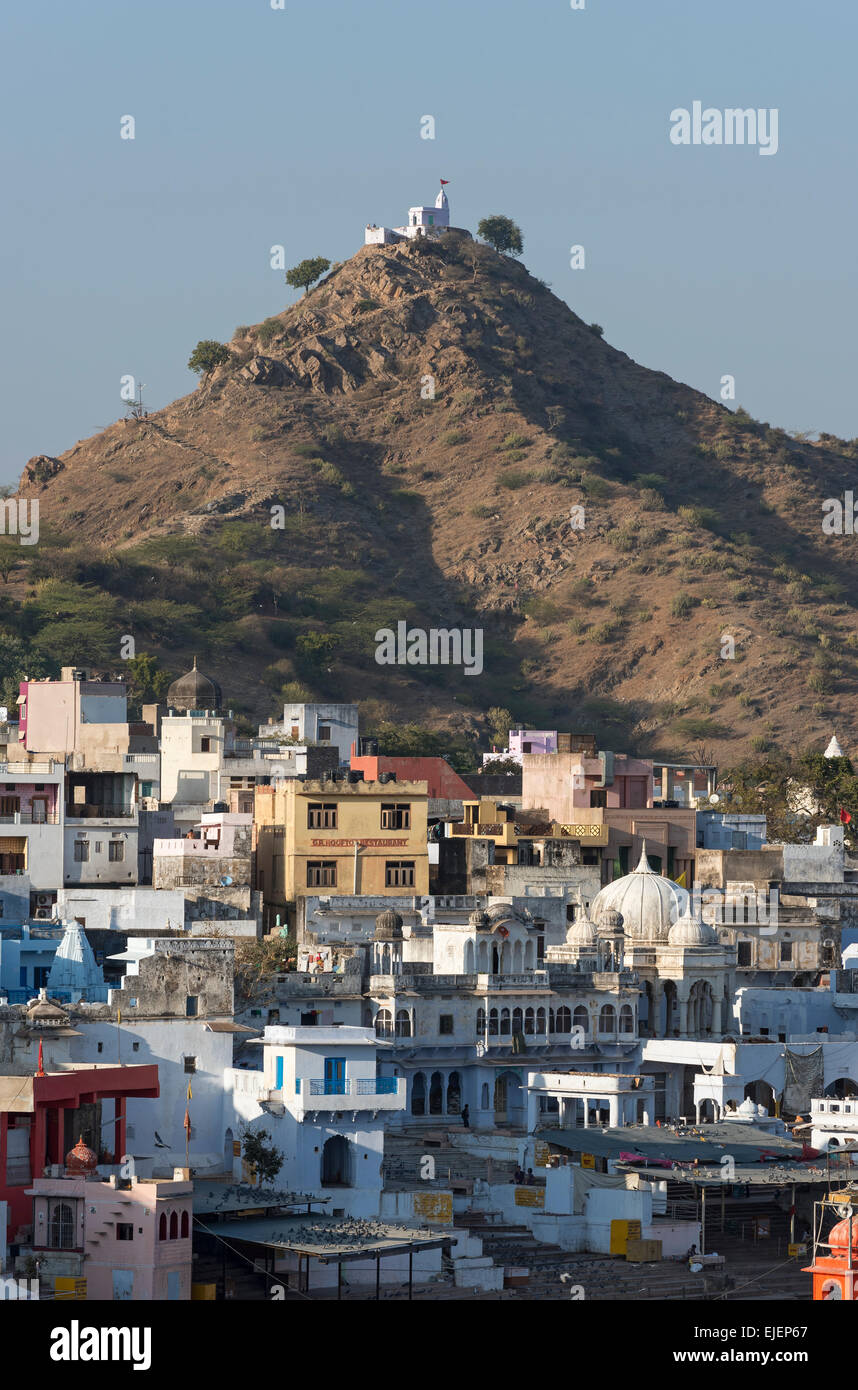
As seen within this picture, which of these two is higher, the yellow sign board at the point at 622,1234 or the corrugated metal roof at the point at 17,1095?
the corrugated metal roof at the point at 17,1095

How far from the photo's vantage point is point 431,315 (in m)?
197

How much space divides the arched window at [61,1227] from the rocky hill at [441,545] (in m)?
88.9

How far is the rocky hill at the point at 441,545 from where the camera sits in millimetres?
152000

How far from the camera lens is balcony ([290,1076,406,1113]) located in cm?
5062

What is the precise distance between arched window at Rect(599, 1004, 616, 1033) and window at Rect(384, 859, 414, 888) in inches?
385

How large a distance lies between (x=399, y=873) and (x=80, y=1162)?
2774cm

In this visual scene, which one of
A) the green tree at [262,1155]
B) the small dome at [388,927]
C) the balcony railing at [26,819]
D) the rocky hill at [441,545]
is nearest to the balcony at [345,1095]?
the green tree at [262,1155]

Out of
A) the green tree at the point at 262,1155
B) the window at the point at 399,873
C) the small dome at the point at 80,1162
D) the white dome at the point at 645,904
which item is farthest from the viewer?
the window at the point at 399,873

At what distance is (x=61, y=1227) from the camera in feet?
144

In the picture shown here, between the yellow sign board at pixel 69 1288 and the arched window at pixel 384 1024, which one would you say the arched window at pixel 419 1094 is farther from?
the yellow sign board at pixel 69 1288

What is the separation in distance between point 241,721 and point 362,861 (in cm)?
4890

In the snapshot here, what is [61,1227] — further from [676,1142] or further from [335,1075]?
[676,1142]

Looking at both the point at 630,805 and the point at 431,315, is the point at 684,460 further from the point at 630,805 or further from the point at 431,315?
the point at 630,805

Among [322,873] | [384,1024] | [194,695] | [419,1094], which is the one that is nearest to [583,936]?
[419,1094]
